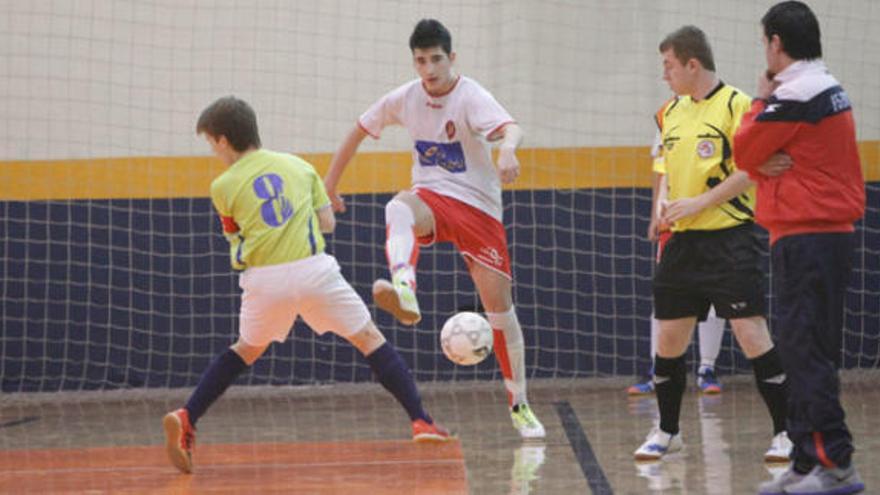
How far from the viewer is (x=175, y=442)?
581cm

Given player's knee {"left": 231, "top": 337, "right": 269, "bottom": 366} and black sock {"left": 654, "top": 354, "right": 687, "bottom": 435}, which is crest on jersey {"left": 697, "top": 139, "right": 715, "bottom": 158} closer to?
black sock {"left": 654, "top": 354, "right": 687, "bottom": 435}

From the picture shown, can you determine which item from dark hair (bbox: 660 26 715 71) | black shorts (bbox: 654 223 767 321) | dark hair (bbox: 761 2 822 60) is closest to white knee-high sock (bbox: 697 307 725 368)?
black shorts (bbox: 654 223 767 321)

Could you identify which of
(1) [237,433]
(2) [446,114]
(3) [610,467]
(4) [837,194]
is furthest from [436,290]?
(4) [837,194]

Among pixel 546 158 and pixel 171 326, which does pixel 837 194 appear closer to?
pixel 546 158

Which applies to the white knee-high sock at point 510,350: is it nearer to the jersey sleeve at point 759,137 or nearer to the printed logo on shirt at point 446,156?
the printed logo on shirt at point 446,156

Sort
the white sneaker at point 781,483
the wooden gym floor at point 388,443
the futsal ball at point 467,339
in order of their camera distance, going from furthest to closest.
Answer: the futsal ball at point 467,339, the wooden gym floor at point 388,443, the white sneaker at point 781,483

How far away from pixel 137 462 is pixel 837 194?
336 centimetres

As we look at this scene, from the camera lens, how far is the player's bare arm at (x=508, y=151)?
19.3ft

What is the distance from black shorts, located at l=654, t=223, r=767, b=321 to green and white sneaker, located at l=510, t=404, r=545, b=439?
1164mm

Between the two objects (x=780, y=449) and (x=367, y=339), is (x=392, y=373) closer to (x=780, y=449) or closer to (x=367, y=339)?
(x=367, y=339)

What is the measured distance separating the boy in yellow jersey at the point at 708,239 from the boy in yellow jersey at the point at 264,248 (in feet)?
4.60

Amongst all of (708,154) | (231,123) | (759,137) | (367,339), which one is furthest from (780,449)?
(231,123)

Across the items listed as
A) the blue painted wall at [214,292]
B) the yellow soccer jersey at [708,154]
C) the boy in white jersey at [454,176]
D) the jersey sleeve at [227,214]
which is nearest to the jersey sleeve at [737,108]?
the yellow soccer jersey at [708,154]

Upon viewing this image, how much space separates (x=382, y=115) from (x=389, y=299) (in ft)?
4.07
